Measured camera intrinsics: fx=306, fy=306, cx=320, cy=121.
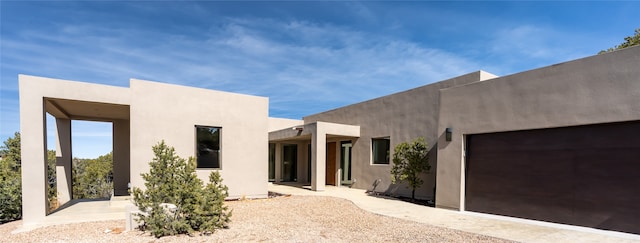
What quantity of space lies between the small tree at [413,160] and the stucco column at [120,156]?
1005 centimetres

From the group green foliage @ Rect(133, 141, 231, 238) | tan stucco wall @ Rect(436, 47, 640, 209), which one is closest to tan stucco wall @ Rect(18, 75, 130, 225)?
green foliage @ Rect(133, 141, 231, 238)

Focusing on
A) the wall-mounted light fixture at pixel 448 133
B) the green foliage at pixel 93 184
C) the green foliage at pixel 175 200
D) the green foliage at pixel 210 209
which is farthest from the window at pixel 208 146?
the green foliage at pixel 93 184

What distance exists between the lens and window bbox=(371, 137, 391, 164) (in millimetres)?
13406

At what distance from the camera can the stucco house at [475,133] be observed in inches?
242

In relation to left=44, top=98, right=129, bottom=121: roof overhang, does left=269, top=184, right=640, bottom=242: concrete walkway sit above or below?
below

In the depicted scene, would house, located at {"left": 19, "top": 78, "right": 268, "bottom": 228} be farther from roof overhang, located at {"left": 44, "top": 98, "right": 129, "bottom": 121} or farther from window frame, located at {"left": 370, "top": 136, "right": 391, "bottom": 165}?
window frame, located at {"left": 370, "top": 136, "right": 391, "bottom": 165}

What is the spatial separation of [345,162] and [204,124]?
772cm

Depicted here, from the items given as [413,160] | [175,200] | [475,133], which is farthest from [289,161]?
[175,200]

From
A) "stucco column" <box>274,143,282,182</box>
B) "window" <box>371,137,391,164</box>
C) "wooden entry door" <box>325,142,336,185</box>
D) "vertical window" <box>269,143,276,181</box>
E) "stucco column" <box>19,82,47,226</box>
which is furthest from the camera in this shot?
"vertical window" <box>269,143,276,181</box>

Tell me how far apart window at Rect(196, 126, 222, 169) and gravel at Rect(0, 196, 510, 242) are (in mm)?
2454

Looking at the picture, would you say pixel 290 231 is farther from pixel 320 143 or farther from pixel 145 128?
pixel 320 143

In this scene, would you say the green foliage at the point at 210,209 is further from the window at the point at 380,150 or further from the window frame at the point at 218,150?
the window at the point at 380,150

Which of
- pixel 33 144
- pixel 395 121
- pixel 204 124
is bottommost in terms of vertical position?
pixel 33 144

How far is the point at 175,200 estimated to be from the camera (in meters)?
5.85
